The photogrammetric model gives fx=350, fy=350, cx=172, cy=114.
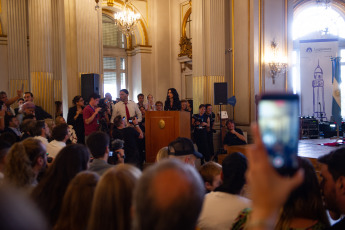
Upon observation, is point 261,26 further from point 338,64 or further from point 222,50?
point 338,64

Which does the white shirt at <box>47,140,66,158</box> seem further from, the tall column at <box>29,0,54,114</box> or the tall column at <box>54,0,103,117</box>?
the tall column at <box>29,0,54,114</box>

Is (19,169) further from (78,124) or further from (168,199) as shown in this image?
(78,124)

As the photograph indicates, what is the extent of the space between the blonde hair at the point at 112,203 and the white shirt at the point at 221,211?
859 millimetres

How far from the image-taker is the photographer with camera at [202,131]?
771 centimetres

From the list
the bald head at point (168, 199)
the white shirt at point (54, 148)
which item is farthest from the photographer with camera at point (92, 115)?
the bald head at point (168, 199)

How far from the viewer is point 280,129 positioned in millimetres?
724

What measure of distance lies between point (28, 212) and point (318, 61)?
542 inches

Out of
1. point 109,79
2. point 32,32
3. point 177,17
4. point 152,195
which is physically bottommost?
point 152,195

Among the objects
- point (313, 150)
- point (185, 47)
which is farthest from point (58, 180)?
point (185, 47)

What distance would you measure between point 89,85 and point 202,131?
2.61m

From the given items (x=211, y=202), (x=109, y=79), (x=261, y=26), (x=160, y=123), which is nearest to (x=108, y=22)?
(x=109, y=79)

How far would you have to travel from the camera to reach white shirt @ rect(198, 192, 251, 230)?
201 centimetres

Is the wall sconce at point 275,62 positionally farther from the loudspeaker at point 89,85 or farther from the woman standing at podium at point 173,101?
the loudspeaker at point 89,85

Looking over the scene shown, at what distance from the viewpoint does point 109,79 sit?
42.8 ft
